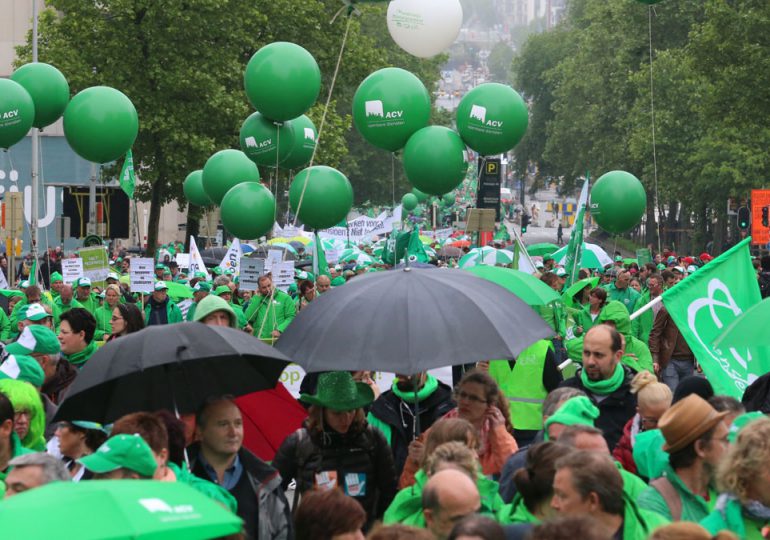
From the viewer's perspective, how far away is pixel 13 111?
51.7 feet

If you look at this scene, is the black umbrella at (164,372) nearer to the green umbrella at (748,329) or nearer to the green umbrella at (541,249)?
the green umbrella at (748,329)

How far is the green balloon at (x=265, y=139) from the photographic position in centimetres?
1567

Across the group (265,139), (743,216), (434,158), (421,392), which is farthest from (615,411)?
(743,216)

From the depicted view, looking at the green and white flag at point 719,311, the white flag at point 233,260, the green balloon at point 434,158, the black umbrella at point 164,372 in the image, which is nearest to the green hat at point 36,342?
the black umbrella at point 164,372

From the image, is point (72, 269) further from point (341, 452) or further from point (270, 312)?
point (341, 452)

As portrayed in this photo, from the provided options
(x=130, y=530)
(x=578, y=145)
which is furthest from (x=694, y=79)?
(x=130, y=530)

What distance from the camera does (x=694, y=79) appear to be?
39219 millimetres

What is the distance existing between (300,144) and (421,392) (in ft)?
29.7

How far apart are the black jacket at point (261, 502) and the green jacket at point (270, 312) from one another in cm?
933

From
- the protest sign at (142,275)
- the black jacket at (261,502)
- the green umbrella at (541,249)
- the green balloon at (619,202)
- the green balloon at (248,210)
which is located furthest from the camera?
the green umbrella at (541,249)

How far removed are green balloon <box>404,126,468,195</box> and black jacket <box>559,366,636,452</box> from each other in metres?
6.58

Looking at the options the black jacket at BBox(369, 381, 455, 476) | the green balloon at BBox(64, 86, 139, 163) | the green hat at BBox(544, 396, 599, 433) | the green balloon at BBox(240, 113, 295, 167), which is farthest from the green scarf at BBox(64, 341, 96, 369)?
the green balloon at BBox(64, 86, 139, 163)

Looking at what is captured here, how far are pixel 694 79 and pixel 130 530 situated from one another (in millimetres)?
37325

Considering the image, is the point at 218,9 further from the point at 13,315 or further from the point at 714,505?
the point at 714,505
